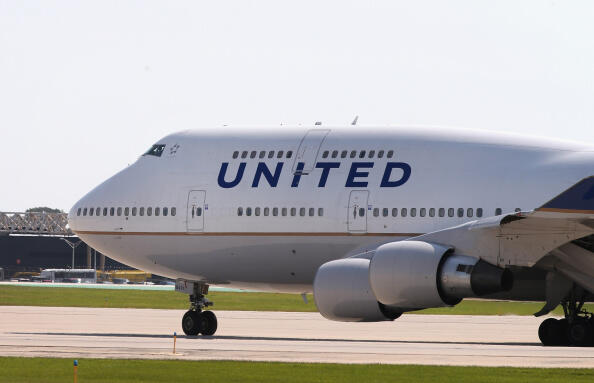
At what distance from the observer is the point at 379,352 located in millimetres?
28766

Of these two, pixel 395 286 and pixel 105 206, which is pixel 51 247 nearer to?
pixel 105 206

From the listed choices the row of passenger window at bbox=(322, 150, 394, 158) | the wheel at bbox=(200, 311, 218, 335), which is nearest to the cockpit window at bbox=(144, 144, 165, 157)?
the wheel at bbox=(200, 311, 218, 335)

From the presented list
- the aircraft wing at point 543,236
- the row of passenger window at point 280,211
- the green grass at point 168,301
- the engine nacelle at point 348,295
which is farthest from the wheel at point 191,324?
the green grass at point 168,301

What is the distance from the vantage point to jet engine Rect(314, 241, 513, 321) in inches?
1142

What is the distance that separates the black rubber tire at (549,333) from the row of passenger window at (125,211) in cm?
1083

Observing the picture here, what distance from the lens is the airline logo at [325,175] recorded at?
32.7 meters

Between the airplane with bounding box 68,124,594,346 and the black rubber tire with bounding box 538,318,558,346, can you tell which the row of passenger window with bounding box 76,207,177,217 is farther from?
the black rubber tire with bounding box 538,318,558,346

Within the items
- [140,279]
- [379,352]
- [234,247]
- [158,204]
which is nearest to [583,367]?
[379,352]

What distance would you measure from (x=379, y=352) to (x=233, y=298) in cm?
3976

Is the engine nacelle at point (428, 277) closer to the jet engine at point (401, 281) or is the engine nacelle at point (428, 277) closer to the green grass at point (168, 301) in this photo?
the jet engine at point (401, 281)

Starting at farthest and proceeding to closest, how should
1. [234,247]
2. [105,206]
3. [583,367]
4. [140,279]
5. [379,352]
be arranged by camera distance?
1. [140,279]
2. [105,206]
3. [234,247]
4. [379,352]
5. [583,367]

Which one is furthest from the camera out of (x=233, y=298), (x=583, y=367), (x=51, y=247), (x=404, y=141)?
(x=51, y=247)

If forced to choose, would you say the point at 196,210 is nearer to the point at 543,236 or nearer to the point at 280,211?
the point at 280,211

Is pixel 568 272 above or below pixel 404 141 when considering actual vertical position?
below
